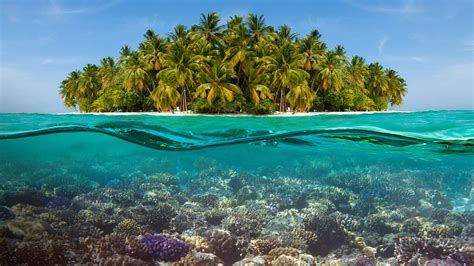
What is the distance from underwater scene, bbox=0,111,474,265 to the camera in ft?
32.2

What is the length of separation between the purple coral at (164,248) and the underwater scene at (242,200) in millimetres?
23

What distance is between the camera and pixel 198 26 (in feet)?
155

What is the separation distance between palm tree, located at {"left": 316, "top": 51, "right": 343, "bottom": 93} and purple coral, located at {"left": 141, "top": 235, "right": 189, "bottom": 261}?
40.5 meters

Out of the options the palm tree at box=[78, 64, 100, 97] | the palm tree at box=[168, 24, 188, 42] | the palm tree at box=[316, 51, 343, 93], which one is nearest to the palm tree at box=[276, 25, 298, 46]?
the palm tree at box=[316, 51, 343, 93]

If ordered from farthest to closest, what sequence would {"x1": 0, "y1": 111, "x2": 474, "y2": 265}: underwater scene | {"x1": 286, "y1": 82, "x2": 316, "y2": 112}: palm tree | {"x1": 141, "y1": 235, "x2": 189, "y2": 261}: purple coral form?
{"x1": 286, "y1": 82, "x2": 316, "y2": 112}: palm tree
{"x1": 0, "y1": 111, "x2": 474, "y2": 265}: underwater scene
{"x1": 141, "y1": 235, "x2": 189, "y2": 261}: purple coral

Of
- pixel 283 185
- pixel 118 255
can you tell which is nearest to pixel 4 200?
pixel 118 255

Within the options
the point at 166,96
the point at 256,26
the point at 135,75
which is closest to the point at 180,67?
the point at 166,96

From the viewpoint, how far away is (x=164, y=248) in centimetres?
948

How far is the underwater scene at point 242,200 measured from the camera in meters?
9.83

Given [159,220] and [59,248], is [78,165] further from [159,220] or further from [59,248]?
[59,248]

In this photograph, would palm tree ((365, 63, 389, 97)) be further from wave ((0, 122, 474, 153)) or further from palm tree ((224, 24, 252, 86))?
wave ((0, 122, 474, 153))

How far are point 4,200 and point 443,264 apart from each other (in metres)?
13.7

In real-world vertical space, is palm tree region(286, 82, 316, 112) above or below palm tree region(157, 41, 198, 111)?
below

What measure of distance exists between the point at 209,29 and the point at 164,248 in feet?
132
